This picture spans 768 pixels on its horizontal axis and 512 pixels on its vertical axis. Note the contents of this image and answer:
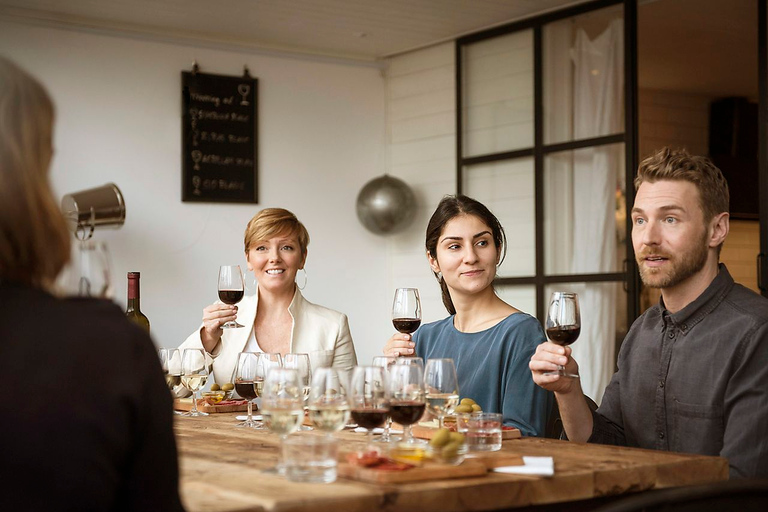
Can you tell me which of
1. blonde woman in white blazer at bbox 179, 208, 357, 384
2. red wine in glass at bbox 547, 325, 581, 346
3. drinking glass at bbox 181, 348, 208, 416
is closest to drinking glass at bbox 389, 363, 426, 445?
red wine in glass at bbox 547, 325, 581, 346

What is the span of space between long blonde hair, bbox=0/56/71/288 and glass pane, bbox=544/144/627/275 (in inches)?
191

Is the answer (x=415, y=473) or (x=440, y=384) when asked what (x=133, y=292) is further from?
(x=415, y=473)

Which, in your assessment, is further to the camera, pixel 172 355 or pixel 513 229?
pixel 513 229

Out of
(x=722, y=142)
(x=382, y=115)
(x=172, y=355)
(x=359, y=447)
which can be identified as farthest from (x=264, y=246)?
(x=722, y=142)

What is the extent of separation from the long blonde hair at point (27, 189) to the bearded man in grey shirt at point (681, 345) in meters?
1.30

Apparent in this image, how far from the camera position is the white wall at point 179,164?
239 inches

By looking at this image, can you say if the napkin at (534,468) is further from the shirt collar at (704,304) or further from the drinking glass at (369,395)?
the shirt collar at (704,304)

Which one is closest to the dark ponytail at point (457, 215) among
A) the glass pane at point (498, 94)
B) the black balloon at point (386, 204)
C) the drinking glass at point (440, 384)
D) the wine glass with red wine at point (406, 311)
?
the wine glass with red wine at point (406, 311)

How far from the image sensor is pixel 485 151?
259 inches

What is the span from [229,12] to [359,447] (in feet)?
14.3

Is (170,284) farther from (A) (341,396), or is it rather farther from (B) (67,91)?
(A) (341,396)

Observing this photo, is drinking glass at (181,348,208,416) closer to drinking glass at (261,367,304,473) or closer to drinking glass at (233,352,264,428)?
drinking glass at (233,352,264,428)

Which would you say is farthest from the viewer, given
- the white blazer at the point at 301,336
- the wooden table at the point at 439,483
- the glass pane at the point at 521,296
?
the glass pane at the point at 521,296

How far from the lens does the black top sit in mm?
1166
